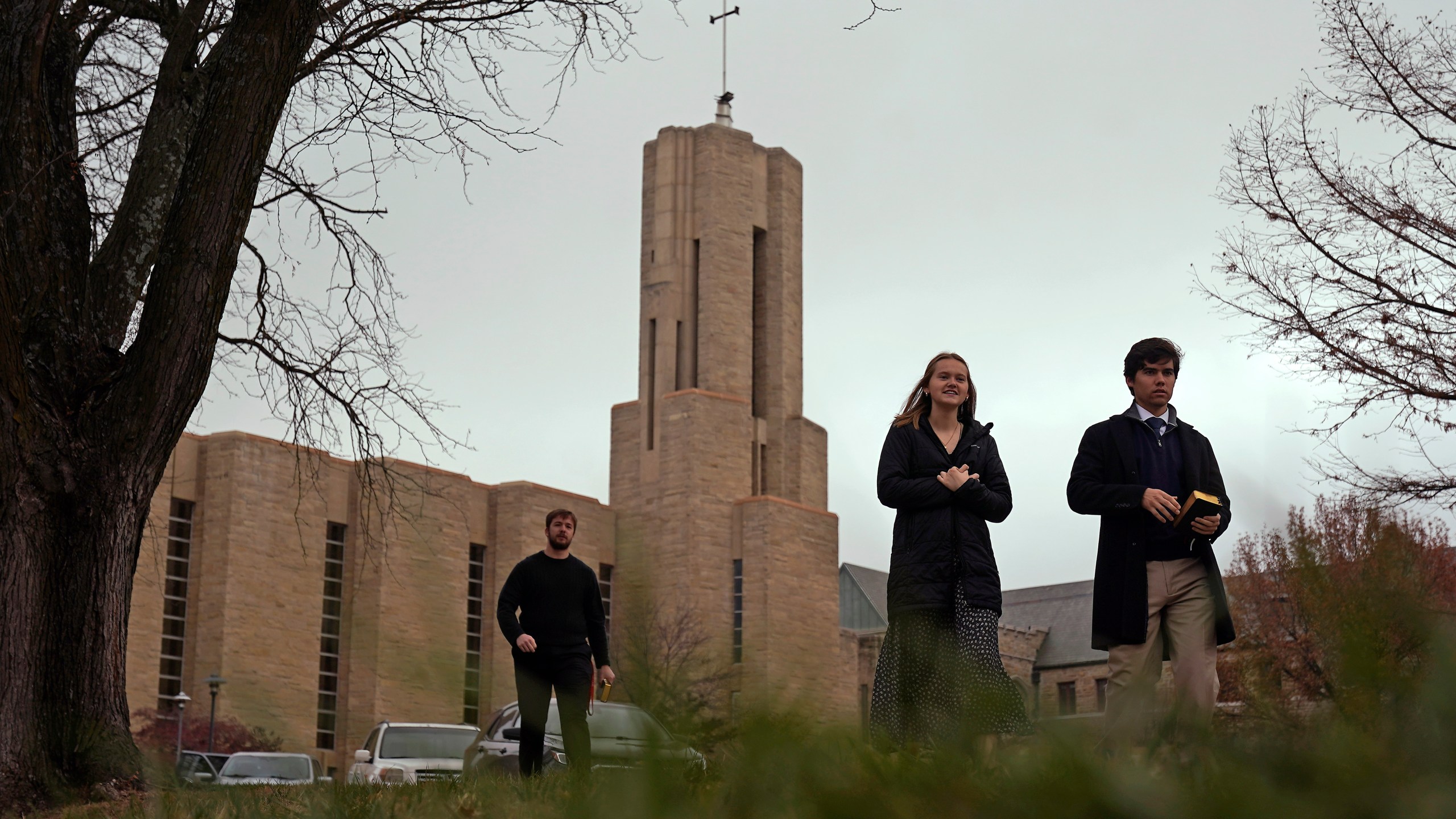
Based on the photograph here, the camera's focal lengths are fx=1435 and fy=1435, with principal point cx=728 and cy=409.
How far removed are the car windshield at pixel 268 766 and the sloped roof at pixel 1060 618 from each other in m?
51.1

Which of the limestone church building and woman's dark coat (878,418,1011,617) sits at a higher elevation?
the limestone church building

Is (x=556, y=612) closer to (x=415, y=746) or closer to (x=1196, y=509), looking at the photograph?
(x=1196, y=509)

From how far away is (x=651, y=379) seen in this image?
58531 millimetres

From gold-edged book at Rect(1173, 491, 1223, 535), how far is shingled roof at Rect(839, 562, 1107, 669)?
220 feet

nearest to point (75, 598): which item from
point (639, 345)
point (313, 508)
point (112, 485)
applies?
point (112, 485)

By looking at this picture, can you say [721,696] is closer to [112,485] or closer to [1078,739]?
[1078,739]

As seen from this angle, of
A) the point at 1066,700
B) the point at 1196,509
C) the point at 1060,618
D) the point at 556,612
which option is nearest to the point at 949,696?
the point at 1066,700

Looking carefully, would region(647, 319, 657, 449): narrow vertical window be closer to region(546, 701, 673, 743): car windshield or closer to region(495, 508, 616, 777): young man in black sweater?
region(495, 508, 616, 777): young man in black sweater

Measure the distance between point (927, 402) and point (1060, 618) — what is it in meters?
77.0

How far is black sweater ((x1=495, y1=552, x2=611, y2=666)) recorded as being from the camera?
8477mm

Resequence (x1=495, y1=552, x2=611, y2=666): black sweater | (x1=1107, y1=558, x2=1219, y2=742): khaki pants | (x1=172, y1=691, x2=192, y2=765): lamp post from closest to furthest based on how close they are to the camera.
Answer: (x1=1107, y1=558, x2=1219, y2=742): khaki pants → (x1=495, y1=552, x2=611, y2=666): black sweater → (x1=172, y1=691, x2=192, y2=765): lamp post

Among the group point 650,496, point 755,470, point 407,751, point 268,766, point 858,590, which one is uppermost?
point 755,470

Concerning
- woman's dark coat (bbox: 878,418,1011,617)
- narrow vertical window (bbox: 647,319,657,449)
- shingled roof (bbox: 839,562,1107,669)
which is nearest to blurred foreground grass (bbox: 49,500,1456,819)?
woman's dark coat (bbox: 878,418,1011,617)

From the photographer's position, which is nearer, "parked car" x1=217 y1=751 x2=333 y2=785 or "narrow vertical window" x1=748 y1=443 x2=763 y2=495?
"parked car" x1=217 y1=751 x2=333 y2=785
